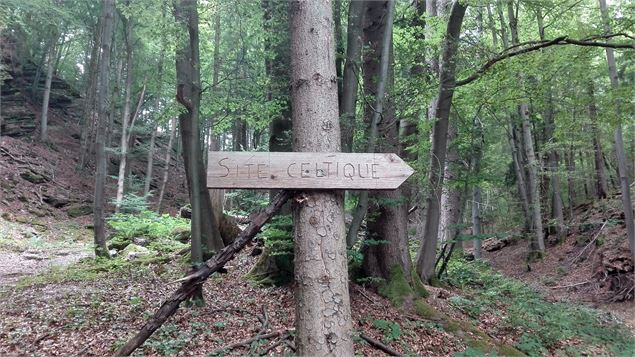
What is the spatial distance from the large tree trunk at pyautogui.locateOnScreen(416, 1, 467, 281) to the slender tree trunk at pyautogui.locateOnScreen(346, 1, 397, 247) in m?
1.09

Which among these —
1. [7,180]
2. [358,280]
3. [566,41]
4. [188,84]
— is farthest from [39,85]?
[566,41]

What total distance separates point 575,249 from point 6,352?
15.6 m

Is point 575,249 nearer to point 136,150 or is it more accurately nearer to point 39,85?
point 136,150

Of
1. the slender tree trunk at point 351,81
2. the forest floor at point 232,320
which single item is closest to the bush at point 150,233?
the forest floor at point 232,320

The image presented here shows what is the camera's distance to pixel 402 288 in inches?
241

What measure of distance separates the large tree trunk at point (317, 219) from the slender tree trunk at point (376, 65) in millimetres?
1602

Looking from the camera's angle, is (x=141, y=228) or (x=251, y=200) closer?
(x=251, y=200)

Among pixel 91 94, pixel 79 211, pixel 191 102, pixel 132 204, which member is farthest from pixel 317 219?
pixel 91 94

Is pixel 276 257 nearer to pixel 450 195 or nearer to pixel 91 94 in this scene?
pixel 450 195

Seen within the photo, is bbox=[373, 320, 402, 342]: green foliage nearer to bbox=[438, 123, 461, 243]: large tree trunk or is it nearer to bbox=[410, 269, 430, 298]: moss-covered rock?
bbox=[410, 269, 430, 298]: moss-covered rock

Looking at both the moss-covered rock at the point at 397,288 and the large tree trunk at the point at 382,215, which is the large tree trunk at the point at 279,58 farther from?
the moss-covered rock at the point at 397,288

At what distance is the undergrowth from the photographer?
5.63 m

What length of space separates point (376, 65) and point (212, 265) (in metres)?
4.44

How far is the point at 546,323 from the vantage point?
648 centimetres
